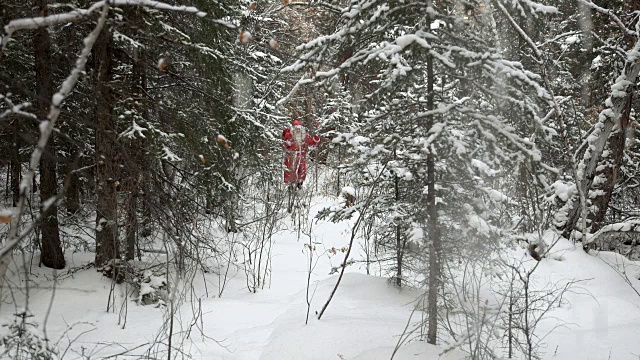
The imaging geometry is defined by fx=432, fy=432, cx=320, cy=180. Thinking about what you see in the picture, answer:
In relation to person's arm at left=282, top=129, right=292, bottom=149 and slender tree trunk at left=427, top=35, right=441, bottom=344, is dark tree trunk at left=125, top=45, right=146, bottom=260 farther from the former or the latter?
person's arm at left=282, top=129, right=292, bottom=149

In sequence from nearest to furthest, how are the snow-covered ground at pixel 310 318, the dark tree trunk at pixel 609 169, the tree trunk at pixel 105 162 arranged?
the snow-covered ground at pixel 310 318 → the tree trunk at pixel 105 162 → the dark tree trunk at pixel 609 169

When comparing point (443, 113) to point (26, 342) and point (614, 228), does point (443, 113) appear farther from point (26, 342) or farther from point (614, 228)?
point (614, 228)

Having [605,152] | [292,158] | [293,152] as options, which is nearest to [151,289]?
[292,158]

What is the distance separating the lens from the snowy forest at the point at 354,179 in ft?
12.0

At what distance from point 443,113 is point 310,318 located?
2788mm

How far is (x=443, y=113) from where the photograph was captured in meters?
3.87

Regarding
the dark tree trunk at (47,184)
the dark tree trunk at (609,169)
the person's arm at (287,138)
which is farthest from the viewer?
the person's arm at (287,138)

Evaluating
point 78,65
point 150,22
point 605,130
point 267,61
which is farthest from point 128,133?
point 605,130

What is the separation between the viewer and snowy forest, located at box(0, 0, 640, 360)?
366 centimetres

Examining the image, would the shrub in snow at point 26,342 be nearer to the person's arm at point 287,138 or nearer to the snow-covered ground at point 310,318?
the snow-covered ground at point 310,318

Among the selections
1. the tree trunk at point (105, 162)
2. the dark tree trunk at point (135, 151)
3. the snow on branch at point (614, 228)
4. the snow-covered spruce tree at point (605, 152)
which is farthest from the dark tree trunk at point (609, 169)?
the tree trunk at point (105, 162)

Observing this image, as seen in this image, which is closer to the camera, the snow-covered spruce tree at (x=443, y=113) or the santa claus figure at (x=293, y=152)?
the snow-covered spruce tree at (x=443, y=113)

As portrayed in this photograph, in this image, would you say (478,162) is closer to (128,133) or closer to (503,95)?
(503,95)

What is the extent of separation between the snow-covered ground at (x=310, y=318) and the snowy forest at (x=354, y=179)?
1.2 inches
